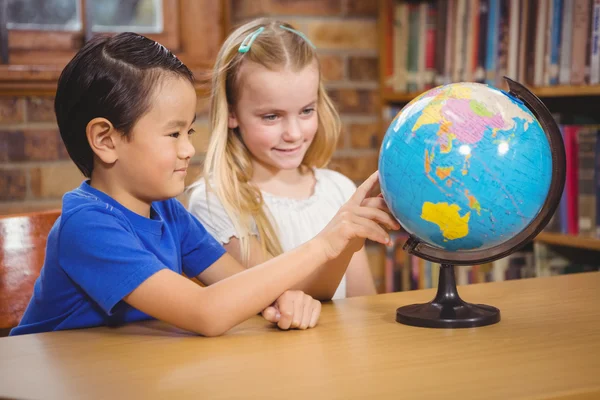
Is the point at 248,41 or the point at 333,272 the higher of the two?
the point at 248,41

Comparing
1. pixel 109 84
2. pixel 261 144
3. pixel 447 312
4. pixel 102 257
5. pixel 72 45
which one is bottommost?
pixel 447 312

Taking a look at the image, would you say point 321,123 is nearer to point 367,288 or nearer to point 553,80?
point 367,288

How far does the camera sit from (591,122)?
2793 mm

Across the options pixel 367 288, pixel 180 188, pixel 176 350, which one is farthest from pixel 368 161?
pixel 176 350

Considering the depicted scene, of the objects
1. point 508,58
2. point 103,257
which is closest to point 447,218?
point 103,257

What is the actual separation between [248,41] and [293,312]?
91cm

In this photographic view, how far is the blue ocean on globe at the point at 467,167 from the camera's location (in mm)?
1244

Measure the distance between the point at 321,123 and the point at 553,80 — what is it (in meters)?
0.89

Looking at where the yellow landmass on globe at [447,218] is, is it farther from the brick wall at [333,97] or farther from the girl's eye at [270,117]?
the brick wall at [333,97]

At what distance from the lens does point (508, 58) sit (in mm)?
2865

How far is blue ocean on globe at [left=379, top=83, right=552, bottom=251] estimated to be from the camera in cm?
124

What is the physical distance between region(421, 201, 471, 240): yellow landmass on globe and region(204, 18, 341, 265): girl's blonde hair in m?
0.80

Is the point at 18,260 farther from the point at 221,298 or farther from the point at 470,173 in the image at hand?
the point at 470,173

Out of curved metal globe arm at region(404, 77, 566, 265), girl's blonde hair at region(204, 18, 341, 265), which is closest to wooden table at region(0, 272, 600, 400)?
curved metal globe arm at region(404, 77, 566, 265)
